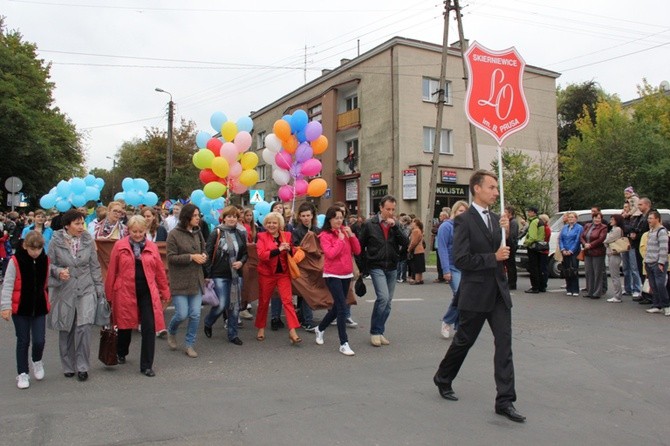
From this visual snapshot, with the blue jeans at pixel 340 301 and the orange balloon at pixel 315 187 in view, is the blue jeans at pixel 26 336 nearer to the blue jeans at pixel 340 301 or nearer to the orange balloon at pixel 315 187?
the blue jeans at pixel 340 301

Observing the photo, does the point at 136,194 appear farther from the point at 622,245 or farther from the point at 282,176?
the point at 622,245

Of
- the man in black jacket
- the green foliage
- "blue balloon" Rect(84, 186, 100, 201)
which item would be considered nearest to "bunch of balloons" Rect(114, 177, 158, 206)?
"blue balloon" Rect(84, 186, 100, 201)

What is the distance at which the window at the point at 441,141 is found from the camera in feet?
97.2

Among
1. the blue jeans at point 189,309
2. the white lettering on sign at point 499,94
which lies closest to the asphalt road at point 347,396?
the blue jeans at point 189,309

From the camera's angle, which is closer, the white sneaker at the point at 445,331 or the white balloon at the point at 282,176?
the white sneaker at the point at 445,331

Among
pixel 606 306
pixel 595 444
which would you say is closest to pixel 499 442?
pixel 595 444

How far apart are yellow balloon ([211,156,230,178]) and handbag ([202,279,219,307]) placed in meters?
3.70

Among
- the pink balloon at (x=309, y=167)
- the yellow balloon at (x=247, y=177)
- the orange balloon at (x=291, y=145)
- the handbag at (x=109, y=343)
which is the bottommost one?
the handbag at (x=109, y=343)

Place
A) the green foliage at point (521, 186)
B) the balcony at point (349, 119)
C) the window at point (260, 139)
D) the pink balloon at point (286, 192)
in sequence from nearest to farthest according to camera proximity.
Result: the pink balloon at point (286, 192) → the green foliage at point (521, 186) → the balcony at point (349, 119) → the window at point (260, 139)

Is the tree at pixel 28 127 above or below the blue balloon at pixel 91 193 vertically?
above

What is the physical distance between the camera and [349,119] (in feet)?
107

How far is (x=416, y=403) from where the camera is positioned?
15.9 feet

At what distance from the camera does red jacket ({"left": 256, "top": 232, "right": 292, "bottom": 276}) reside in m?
7.25

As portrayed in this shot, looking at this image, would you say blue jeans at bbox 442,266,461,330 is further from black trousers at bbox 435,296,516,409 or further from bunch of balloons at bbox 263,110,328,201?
bunch of balloons at bbox 263,110,328,201
